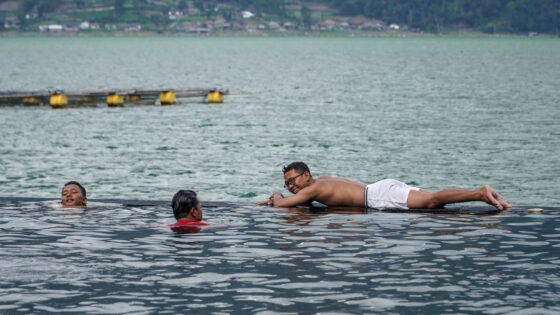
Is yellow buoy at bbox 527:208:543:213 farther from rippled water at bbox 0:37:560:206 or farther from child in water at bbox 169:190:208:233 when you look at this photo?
rippled water at bbox 0:37:560:206

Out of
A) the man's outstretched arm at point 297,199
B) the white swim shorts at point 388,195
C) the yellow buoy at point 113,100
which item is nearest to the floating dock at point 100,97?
the yellow buoy at point 113,100

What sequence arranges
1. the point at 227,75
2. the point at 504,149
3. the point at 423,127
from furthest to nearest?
1. the point at 227,75
2. the point at 423,127
3. the point at 504,149

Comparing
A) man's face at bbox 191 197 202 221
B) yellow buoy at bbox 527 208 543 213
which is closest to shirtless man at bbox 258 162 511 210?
yellow buoy at bbox 527 208 543 213

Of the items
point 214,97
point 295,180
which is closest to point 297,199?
point 295,180

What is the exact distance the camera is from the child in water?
660 inches

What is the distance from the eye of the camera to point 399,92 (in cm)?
8256

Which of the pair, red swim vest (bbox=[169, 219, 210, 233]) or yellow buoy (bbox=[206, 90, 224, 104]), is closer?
red swim vest (bbox=[169, 219, 210, 233])

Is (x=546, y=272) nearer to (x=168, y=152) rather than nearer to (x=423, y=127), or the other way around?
(x=168, y=152)

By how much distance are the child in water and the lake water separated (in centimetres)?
44

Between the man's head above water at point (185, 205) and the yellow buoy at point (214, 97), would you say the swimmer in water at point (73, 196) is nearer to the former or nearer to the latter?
the man's head above water at point (185, 205)

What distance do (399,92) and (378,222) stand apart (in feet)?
218

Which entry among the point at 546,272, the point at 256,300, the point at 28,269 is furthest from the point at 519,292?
the point at 28,269

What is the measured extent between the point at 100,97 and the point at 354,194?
154 ft

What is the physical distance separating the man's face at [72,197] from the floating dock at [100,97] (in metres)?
38.4
